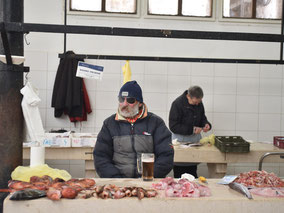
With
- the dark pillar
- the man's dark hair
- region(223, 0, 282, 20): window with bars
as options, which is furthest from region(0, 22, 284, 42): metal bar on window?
region(223, 0, 282, 20): window with bars

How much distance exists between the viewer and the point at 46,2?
6824 mm

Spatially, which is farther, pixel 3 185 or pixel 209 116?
pixel 209 116

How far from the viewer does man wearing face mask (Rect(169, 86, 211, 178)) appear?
583 cm

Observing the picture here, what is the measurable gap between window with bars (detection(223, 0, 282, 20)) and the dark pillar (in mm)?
4929

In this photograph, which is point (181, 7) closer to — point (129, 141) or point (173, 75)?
point (173, 75)

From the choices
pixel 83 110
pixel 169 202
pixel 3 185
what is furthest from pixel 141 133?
pixel 83 110

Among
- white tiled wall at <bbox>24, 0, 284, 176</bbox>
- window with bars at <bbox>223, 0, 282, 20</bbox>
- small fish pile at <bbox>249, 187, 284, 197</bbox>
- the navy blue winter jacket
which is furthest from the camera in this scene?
window with bars at <bbox>223, 0, 282, 20</bbox>

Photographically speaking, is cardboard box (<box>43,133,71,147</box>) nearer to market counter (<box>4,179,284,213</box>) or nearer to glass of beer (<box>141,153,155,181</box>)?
glass of beer (<box>141,153,155,181</box>)

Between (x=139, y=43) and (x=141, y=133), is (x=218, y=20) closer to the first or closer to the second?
(x=139, y=43)

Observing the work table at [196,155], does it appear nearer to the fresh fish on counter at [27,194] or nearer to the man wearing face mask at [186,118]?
the man wearing face mask at [186,118]

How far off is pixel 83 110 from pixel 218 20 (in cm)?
308

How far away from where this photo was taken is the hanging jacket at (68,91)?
656cm

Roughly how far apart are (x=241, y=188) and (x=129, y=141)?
114 cm

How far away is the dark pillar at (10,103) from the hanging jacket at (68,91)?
131 inches
